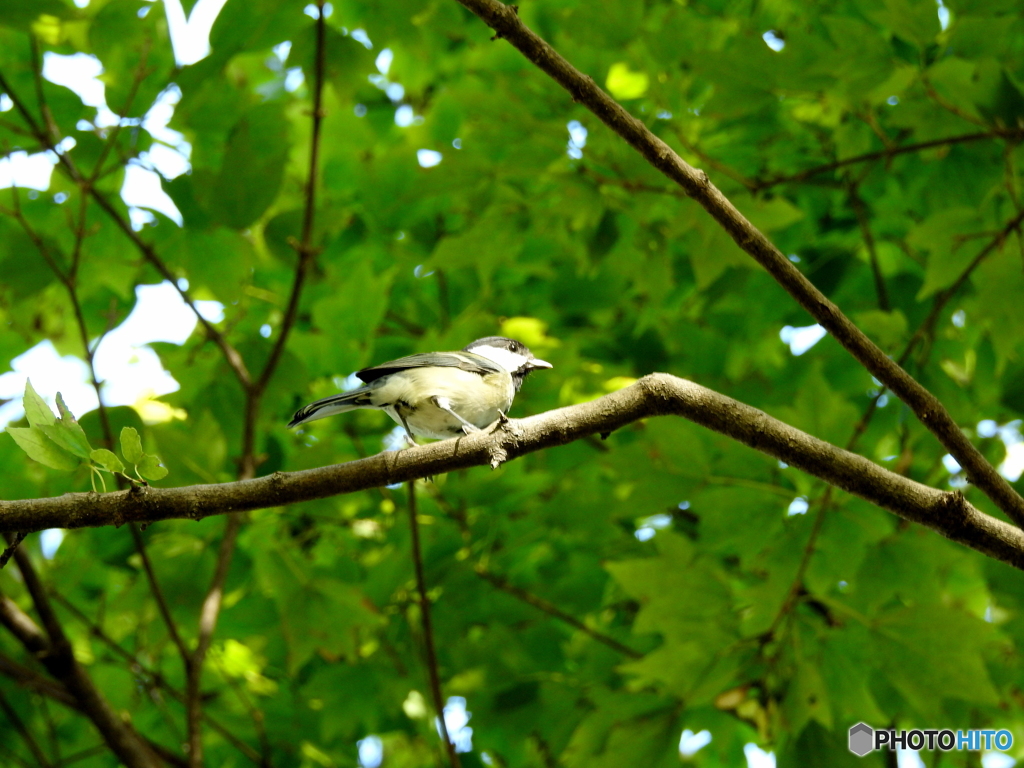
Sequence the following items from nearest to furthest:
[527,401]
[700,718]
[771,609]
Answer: [771,609]
[700,718]
[527,401]

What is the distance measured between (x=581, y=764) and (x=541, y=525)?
0.98m

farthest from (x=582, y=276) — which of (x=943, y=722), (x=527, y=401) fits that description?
(x=943, y=722)

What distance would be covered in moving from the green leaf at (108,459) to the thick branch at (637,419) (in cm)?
23

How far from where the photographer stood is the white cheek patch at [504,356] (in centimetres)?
364

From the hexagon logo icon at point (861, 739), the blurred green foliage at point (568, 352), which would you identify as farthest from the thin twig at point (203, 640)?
the hexagon logo icon at point (861, 739)

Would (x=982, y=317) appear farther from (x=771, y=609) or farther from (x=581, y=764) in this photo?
(x=581, y=764)

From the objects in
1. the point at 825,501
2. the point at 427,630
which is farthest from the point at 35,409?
the point at 825,501

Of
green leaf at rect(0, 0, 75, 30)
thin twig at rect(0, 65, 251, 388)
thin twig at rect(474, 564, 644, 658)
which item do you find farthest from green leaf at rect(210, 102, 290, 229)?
thin twig at rect(474, 564, 644, 658)

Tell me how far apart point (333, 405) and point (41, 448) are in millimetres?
1458

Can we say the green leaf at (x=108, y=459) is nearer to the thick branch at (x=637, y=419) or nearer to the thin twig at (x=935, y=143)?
the thick branch at (x=637, y=419)

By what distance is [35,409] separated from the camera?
170 centimetres

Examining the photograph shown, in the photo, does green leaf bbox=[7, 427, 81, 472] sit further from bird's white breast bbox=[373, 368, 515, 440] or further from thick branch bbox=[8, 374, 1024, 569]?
bird's white breast bbox=[373, 368, 515, 440]

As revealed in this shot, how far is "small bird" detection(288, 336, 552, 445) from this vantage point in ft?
9.98

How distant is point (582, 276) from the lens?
14.3 ft
